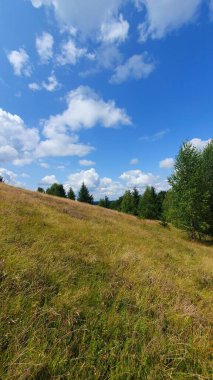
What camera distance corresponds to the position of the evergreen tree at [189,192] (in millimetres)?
23453

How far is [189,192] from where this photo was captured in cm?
2302

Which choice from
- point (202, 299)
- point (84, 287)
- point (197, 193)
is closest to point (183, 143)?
point (197, 193)

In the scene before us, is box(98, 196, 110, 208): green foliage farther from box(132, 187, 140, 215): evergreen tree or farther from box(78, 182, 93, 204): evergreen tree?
box(132, 187, 140, 215): evergreen tree

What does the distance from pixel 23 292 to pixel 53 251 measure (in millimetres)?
2032

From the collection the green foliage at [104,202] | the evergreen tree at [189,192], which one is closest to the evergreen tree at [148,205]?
the evergreen tree at [189,192]

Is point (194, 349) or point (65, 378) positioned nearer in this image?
point (65, 378)

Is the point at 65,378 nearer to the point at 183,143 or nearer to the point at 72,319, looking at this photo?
the point at 72,319

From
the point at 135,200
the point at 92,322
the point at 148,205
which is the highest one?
the point at 135,200

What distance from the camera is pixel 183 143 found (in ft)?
80.9

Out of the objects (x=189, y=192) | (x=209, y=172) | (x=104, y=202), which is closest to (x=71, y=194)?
(x=104, y=202)

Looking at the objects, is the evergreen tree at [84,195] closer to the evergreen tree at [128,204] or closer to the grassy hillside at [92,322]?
the evergreen tree at [128,204]

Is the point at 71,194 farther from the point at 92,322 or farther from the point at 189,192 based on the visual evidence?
the point at 92,322

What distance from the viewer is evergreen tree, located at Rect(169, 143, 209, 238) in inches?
923

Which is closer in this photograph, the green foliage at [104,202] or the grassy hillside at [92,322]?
the grassy hillside at [92,322]
